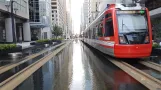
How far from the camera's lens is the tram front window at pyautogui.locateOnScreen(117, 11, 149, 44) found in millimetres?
13469

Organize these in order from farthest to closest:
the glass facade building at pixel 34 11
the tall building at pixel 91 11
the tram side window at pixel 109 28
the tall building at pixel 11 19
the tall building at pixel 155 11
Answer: the glass facade building at pixel 34 11 < the tall building at pixel 91 11 < the tall building at pixel 11 19 < the tall building at pixel 155 11 < the tram side window at pixel 109 28

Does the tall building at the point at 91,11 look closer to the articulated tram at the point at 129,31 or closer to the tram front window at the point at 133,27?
the articulated tram at the point at 129,31

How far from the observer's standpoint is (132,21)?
13805mm

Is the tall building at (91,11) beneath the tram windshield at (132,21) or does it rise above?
above

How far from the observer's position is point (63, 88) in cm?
720

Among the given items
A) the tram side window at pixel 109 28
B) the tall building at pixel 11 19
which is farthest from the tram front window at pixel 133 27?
the tall building at pixel 11 19

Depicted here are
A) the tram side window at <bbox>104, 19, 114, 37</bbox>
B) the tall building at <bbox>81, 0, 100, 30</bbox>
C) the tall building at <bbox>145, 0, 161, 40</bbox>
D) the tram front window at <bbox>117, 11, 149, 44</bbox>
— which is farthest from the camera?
the tall building at <bbox>81, 0, 100, 30</bbox>

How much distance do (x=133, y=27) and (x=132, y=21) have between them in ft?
1.27

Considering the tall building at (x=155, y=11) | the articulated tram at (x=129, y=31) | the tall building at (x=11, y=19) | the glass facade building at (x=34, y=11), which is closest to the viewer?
the articulated tram at (x=129, y=31)

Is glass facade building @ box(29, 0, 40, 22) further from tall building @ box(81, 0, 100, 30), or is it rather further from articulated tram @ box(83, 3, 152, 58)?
articulated tram @ box(83, 3, 152, 58)

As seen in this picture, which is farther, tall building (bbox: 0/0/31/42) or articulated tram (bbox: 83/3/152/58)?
tall building (bbox: 0/0/31/42)

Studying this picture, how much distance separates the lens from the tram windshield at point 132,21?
13.6m

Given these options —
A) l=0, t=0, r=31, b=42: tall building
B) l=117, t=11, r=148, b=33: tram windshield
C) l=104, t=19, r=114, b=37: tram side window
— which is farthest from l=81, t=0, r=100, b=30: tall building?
l=117, t=11, r=148, b=33: tram windshield

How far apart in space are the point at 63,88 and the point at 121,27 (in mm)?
7491
